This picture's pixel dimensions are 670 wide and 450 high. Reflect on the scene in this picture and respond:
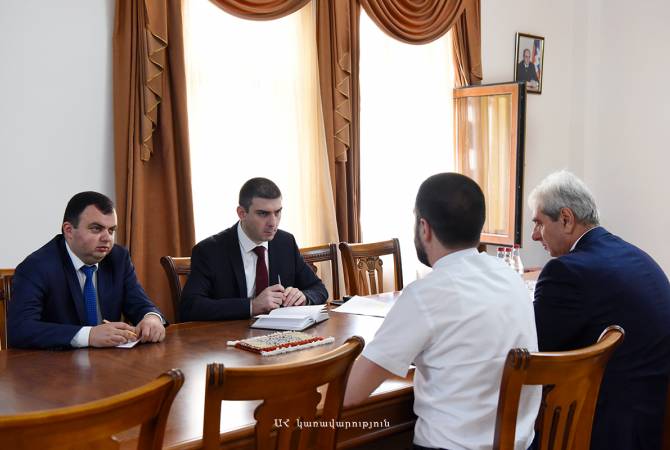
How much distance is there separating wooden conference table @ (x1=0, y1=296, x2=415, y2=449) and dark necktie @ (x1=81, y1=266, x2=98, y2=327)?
34cm

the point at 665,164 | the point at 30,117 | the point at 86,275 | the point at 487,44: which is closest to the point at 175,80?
the point at 30,117

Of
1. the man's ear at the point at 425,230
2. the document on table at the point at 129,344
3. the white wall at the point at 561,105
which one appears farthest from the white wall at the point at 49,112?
the man's ear at the point at 425,230

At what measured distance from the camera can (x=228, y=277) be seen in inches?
120

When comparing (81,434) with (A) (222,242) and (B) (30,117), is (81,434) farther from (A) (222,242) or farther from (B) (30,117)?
(B) (30,117)

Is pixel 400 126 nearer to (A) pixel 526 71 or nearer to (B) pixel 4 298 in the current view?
(A) pixel 526 71

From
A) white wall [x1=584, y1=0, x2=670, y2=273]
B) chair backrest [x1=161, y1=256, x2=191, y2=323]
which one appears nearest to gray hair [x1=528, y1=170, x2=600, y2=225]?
chair backrest [x1=161, y1=256, x2=191, y2=323]

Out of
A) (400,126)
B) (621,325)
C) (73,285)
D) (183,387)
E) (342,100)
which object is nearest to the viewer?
(183,387)

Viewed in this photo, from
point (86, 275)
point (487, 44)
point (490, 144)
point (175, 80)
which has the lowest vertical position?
point (86, 275)

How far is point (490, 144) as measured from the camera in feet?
17.8

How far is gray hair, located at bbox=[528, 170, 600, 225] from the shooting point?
94.2 inches

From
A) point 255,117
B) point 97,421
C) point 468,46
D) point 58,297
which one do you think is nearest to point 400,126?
point 468,46

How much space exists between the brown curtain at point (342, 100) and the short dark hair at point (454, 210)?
2.94m

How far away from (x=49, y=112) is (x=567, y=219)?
2.67 m

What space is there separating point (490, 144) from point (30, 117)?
3362 millimetres
